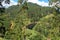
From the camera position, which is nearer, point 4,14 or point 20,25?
point 20,25

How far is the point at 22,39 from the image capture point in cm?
1288

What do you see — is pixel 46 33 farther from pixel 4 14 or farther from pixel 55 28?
pixel 4 14

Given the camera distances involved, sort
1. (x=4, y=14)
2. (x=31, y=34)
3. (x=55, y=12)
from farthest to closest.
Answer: (x=4, y=14)
(x=55, y=12)
(x=31, y=34)

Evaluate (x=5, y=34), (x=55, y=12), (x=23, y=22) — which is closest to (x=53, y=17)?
(x=55, y=12)

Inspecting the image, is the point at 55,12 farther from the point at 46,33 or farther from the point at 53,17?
the point at 46,33

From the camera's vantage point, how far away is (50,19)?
1274cm

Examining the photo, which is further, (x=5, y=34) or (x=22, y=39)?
(x=5, y=34)

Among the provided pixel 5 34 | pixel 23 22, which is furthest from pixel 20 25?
pixel 5 34

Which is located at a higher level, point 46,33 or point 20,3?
point 20,3

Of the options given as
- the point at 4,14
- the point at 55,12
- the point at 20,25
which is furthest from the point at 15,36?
the point at 55,12

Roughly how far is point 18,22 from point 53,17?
6.58 ft

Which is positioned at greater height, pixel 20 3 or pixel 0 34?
pixel 20 3

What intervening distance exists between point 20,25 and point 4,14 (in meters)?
1.42

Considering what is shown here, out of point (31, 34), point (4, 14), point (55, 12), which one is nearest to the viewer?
point (31, 34)
